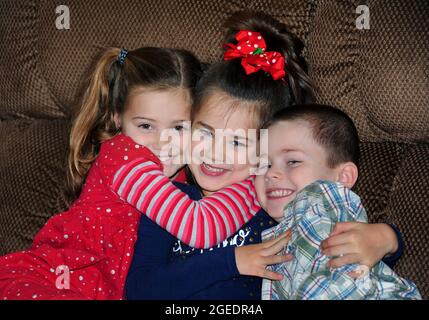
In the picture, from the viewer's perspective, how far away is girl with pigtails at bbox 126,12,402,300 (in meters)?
1.46

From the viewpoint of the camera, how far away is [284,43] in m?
1.75

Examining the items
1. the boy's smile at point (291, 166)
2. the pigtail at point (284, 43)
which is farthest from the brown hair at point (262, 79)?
the boy's smile at point (291, 166)

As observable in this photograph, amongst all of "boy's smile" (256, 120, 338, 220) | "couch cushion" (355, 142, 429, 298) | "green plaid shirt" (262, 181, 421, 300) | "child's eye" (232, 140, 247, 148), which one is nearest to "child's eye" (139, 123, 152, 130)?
"child's eye" (232, 140, 247, 148)

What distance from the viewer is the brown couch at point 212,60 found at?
1631mm

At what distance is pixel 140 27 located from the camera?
74.7 inches

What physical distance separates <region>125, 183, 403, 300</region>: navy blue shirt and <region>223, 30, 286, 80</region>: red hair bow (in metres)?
0.38

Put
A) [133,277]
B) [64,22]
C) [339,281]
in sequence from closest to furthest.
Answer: [339,281] → [133,277] → [64,22]

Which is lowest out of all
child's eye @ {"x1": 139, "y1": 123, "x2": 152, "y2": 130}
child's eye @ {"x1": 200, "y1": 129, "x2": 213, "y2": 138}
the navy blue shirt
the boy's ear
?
the navy blue shirt

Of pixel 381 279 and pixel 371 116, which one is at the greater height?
pixel 371 116

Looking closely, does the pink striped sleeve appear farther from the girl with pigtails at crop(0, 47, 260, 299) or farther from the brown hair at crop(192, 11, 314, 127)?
the brown hair at crop(192, 11, 314, 127)

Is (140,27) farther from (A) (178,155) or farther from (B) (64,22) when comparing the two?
(A) (178,155)

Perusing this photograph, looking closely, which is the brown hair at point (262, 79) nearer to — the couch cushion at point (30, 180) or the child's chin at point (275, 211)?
the child's chin at point (275, 211)
